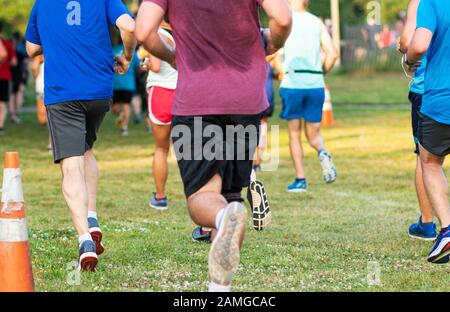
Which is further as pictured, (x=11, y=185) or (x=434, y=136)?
(x=434, y=136)

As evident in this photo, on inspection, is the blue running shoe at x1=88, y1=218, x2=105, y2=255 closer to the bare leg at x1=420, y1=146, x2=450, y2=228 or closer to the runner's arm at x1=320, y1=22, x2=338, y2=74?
Answer: the bare leg at x1=420, y1=146, x2=450, y2=228

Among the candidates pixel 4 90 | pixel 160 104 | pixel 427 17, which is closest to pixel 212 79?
pixel 427 17

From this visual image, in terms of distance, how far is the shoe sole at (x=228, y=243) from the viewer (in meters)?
5.05

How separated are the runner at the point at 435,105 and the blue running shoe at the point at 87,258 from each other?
2338 mm

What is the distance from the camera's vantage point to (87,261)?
21.7ft

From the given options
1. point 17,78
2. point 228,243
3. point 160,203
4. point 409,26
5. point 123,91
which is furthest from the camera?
point 17,78

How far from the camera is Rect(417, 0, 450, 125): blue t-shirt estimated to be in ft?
22.4

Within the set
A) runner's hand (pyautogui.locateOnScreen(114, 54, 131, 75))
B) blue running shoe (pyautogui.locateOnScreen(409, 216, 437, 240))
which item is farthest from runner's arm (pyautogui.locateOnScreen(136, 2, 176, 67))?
blue running shoe (pyautogui.locateOnScreen(409, 216, 437, 240))

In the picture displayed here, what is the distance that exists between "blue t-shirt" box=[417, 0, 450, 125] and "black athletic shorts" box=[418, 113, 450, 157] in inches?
1.9

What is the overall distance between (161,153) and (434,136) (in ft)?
12.3

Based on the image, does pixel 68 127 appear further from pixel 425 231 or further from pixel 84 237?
pixel 425 231

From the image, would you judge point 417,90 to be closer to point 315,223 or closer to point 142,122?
point 315,223
